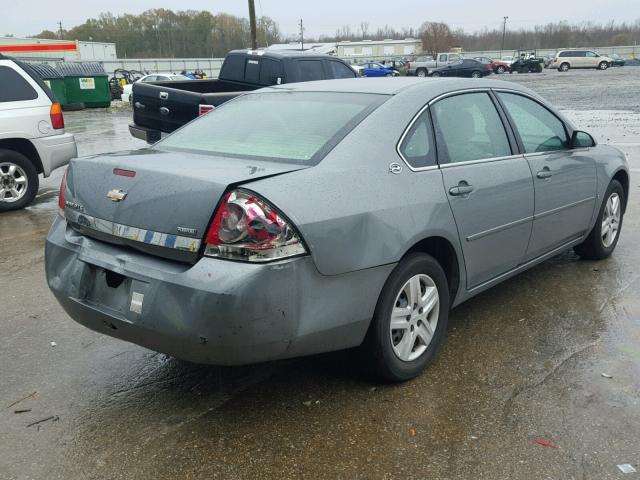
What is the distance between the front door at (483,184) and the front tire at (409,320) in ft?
1.04

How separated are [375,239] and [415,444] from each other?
95cm

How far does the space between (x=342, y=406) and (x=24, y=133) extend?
626 centimetres

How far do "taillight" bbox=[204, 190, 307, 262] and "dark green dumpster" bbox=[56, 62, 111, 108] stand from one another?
25012 millimetres

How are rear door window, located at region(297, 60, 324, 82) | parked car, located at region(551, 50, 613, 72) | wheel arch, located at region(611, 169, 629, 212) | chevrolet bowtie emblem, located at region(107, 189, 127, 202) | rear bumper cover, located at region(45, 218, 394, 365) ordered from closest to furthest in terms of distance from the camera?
rear bumper cover, located at region(45, 218, 394, 365), chevrolet bowtie emblem, located at region(107, 189, 127, 202), wheel arch, located at region(611, 169, 629, 212), rear door window, located at region(297, 60, 324, 82), parked car, located at region(551, 50, 613, 72)

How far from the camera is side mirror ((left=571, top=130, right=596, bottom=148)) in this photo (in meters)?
4.77

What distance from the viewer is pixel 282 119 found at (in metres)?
3.65

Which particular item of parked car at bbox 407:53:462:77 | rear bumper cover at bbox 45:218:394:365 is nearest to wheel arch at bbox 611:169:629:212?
rear bumper cover at bbox 45:218:394:365

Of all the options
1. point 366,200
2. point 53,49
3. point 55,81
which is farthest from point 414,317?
point 53,49

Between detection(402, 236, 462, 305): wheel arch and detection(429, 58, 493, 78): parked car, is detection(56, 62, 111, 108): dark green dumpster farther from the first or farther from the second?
detection(429, 58, 493, 78): parked car

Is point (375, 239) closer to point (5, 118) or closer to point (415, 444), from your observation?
point (415, 444)

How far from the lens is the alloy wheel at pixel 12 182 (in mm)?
7730

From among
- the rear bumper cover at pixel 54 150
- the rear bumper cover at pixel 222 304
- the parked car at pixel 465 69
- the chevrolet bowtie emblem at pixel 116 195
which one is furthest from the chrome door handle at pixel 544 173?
the parked car at pixel 465 69

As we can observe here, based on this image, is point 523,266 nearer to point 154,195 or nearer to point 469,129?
point 469,129

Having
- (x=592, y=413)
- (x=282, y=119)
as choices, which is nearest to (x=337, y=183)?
(x=282, y=119)
